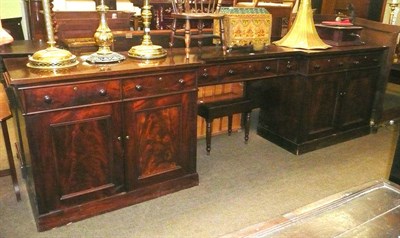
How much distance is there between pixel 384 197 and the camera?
1.58m

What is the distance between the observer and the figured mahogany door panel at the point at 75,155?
1.79m

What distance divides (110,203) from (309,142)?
5.86ft

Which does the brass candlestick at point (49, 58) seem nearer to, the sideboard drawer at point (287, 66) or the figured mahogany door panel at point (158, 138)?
the figured mahogany door panel at point (158, 138)

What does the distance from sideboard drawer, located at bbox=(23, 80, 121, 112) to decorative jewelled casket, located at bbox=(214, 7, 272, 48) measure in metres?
1.08

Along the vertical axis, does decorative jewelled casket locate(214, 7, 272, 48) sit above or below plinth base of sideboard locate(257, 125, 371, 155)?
above

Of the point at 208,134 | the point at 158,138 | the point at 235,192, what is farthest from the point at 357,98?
the point at 158,138

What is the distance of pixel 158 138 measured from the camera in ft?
7.07

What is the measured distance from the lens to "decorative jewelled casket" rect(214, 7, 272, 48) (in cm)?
258

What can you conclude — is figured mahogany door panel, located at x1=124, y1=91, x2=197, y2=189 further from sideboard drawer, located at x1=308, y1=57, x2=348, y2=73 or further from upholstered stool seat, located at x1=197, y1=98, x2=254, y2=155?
sideboard drawer, located at x1=308, y1=57, x2=348, y2=73

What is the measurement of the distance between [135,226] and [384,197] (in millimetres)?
1315

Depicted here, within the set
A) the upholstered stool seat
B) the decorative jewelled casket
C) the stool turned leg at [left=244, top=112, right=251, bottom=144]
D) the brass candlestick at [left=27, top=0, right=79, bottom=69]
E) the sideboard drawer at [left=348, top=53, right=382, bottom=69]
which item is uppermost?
the decorative jewelled casket

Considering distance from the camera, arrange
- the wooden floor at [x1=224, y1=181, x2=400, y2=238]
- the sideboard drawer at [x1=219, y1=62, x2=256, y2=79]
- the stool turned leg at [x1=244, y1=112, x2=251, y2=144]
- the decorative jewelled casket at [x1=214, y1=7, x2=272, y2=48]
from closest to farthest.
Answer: the wooden floor at [x1=224, y1=181, x2=400, y2=238], the sideboard drawer at [x1=219, y1=62, x2=256, y2=79], the decorative jewelled casket at [x1=214, y1=7, x2=272, y2=48], the stool turned leg at [x1=244, y1=112, x2=251, y2=144]

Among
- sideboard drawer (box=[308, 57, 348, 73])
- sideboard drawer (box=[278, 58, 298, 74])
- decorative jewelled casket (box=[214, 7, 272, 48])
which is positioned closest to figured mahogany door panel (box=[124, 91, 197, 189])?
decorative jewelled casket (box=[214, 7, 272, 48])

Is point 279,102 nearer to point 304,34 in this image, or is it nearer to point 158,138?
point 304,34
